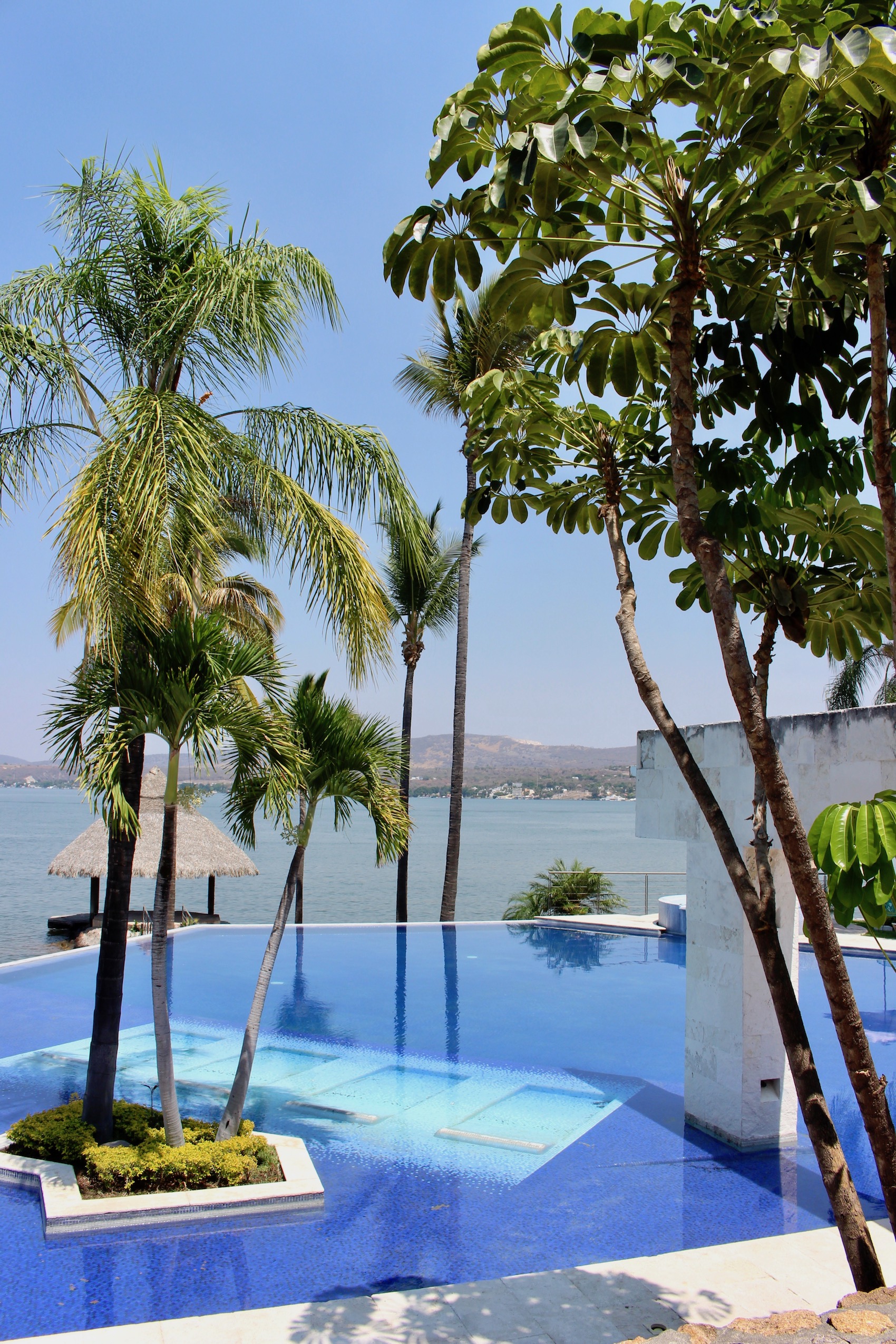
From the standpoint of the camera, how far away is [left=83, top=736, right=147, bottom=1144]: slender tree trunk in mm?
6672

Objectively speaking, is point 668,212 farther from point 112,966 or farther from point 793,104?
point 112,966

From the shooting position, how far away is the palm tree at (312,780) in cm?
697

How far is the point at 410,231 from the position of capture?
380 cm

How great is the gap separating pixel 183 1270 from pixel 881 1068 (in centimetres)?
771

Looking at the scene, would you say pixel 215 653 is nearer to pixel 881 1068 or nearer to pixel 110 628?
pixel 110 628

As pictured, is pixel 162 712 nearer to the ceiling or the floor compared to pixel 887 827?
nearer to the ceiling

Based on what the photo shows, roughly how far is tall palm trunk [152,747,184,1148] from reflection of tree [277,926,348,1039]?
5.02 meters

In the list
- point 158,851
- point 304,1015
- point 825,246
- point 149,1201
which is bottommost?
point 304,1015

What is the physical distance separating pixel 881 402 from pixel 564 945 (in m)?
16.1

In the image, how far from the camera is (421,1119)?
27.5ft

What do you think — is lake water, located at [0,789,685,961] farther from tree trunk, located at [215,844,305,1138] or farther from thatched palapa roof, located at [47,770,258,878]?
thatched palapa roof, located at [47,770,258,878]

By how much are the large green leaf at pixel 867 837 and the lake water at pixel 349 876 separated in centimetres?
435

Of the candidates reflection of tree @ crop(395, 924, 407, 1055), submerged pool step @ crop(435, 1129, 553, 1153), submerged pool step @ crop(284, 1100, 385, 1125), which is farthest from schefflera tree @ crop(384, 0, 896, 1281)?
reflection of tree @ crop(395, 924, 407, 1055)

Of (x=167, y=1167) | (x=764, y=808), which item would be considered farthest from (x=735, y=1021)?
(x=167, y=1167)
